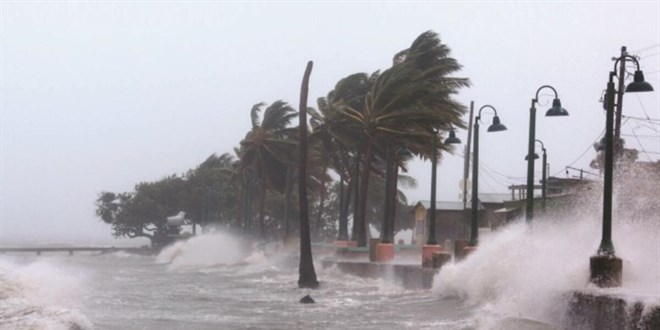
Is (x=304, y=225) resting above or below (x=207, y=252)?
above

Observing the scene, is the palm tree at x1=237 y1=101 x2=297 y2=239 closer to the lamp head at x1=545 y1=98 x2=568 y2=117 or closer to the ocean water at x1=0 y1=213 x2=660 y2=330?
the ocean water at x1=0 y1=213 x2=660 y2=330

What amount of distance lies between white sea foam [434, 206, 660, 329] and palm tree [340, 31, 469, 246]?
1576 cm

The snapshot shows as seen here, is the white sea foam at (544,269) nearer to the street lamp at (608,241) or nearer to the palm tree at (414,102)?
the street lamp at (608,241)

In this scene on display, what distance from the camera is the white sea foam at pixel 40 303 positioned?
614 inches

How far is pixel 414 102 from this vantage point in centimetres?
4306

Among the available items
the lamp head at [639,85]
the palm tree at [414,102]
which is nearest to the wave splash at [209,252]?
the palm tree at [414,102]

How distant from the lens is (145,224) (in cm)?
10638

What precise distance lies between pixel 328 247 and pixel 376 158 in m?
6.76

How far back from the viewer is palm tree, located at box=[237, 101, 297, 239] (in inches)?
2640

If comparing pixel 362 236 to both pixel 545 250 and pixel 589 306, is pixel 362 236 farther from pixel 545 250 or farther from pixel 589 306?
pixel 589 306

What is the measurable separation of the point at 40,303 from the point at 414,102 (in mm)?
24789

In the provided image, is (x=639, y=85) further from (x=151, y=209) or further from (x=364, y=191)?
(x=151, y=209)

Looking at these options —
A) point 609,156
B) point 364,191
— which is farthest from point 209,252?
point 609,156

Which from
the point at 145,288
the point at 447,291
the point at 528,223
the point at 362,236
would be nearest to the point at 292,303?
the point at 447,291
